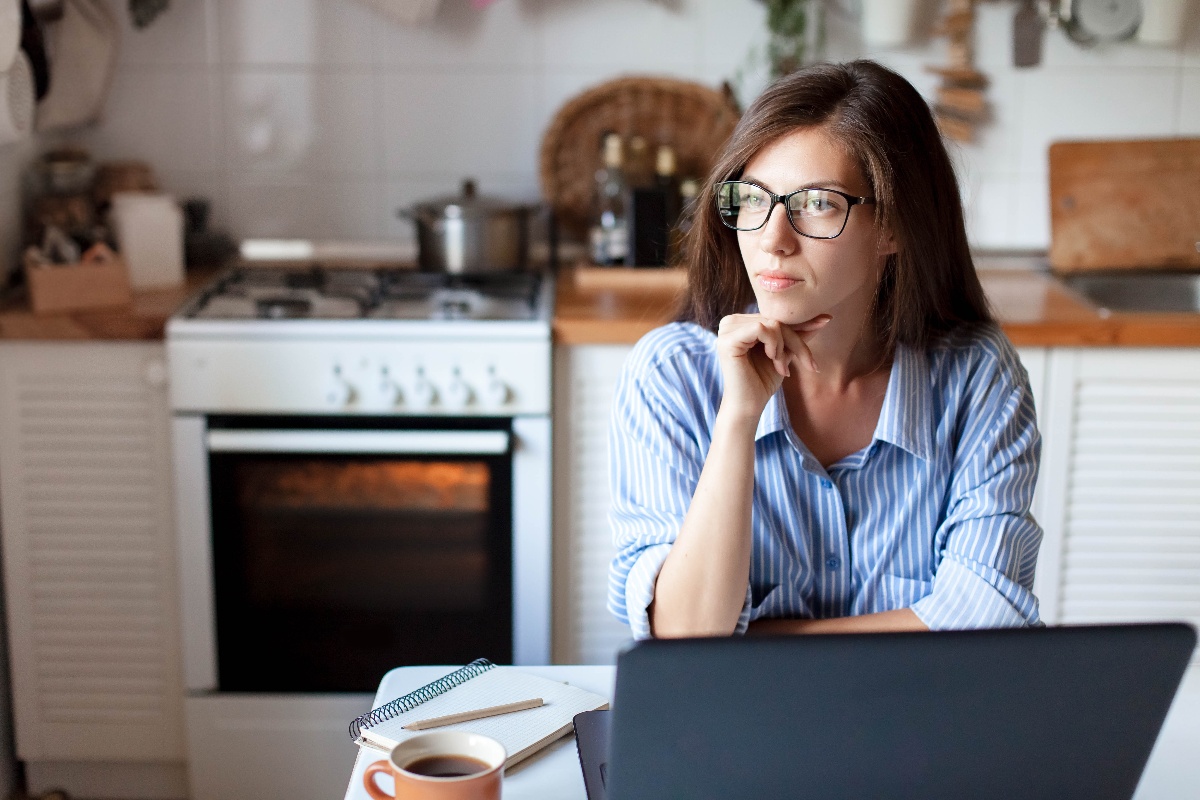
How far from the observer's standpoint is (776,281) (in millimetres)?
1321

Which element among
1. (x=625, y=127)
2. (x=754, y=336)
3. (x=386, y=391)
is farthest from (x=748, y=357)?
(x=625, y=127)

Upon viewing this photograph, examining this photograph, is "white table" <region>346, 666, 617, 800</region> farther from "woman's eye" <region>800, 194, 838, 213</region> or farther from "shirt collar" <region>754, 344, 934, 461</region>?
"woman's eye" <region>800, 194, 838, 213</region>

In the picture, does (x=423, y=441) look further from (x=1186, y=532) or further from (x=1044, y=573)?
(x=1186, y=532)

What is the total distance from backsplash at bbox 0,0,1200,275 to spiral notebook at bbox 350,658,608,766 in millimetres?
1785

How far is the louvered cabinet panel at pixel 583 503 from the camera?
7.71 ft

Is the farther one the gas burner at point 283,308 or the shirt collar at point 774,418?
the gas burner at point 283,308

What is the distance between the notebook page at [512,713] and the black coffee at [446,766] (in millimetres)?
156

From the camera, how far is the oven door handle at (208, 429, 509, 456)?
229cm

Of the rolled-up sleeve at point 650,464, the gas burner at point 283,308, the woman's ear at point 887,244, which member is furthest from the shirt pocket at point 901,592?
the gas burner at point 283,308

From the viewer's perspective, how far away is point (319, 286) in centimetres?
260

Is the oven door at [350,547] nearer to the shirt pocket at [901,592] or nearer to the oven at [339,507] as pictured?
the oven at [339,507]

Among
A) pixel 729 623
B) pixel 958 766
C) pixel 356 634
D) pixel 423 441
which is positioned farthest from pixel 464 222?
pixel 958 766

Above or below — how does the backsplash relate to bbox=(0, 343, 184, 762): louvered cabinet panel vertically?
above


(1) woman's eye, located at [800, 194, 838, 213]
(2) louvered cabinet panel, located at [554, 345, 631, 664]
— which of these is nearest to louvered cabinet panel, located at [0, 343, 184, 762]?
(2) louvered cabinet panel, located at [554, 345, 631, 664]
